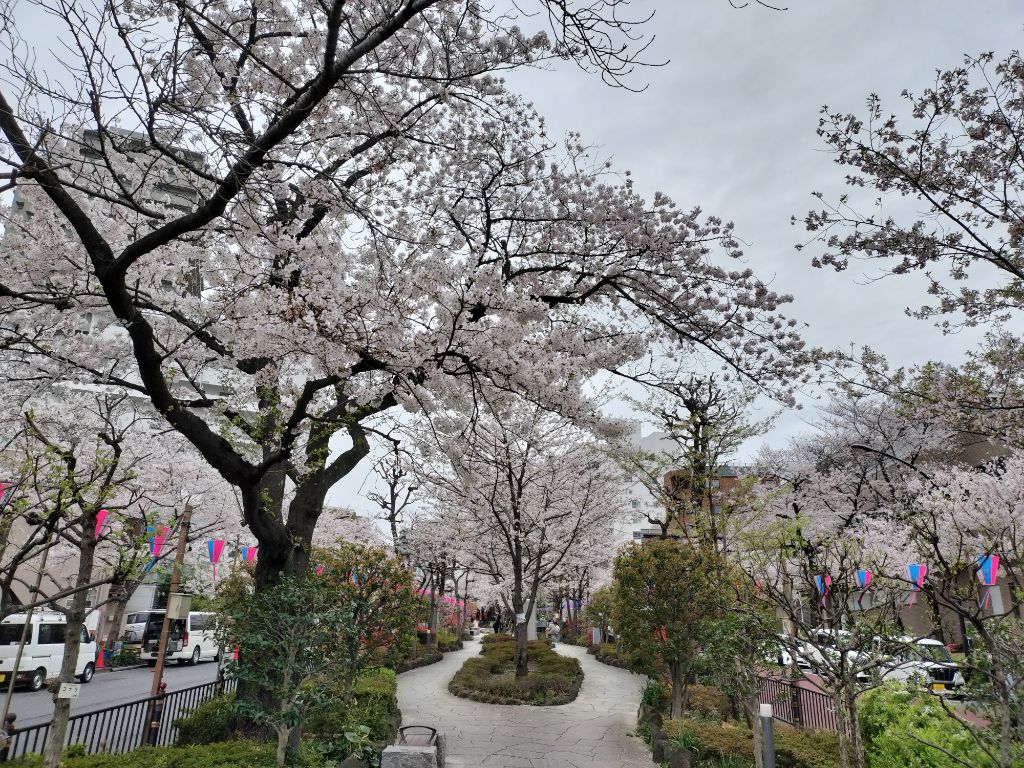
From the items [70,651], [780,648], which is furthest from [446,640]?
[780,648]

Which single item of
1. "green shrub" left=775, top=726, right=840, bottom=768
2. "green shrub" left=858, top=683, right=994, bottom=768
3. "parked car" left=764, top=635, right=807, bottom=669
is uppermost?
"parked car" left=764, top=635, right=807, bottom=669

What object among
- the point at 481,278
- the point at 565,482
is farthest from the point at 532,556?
the point at 481,278

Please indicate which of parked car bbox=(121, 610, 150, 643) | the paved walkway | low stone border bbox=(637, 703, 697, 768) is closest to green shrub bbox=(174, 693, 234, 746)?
the paved walkway

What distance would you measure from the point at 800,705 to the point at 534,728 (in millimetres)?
4455

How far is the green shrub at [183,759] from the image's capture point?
18.5 feet

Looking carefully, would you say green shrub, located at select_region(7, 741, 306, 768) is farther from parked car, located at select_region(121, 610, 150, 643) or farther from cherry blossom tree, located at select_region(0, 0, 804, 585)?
parked car, located at select_region(121, 610, 150, 643)

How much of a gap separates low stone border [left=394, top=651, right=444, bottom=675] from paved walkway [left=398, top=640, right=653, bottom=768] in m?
1.69

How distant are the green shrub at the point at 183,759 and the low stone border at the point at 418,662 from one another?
11.6 metres

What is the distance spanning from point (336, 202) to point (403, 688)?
13.0 meters

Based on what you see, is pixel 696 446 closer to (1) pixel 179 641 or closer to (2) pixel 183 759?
(2) pixel 183 759

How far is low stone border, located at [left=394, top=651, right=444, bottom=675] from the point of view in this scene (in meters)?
18.0

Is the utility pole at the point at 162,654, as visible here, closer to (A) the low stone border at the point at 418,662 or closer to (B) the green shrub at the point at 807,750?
(B) the green shrub at the point at 807,750

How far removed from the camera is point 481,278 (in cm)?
635

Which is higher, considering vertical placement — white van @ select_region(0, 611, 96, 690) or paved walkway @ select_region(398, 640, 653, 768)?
white van @ select_region(0, 611, 96, 690)
